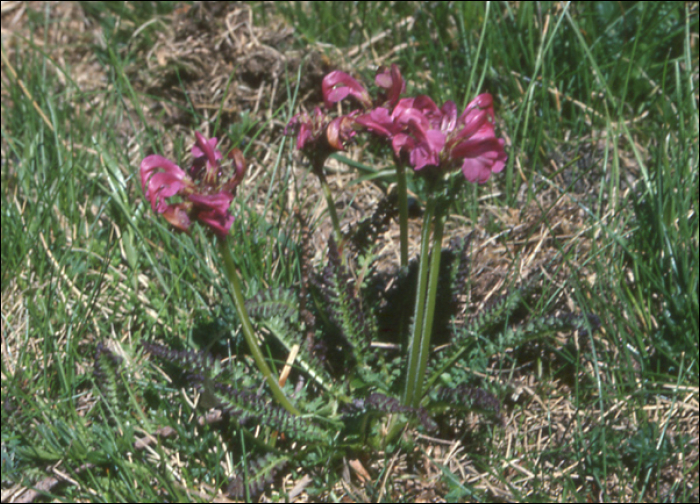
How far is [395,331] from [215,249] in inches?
31.1

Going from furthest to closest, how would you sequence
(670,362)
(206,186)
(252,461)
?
(670,362), (252,461), (206,186)

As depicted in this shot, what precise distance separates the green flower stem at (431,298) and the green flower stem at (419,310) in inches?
0.6

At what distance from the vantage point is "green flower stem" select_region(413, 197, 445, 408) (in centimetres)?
165

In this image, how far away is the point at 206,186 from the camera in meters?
1.66

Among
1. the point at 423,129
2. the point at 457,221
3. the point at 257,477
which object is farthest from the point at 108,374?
the point at 457,221

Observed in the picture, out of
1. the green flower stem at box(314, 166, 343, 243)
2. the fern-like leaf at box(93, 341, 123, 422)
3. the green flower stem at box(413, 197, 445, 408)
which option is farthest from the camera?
the fern-like leaf at box(93, 341, 123, 422)

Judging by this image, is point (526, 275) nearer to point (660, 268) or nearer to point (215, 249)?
point (660, 268)

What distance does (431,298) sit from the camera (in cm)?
177

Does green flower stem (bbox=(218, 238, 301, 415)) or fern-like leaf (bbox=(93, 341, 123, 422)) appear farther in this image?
fern-like leaf (bbox=(93, 341, 123, 422))

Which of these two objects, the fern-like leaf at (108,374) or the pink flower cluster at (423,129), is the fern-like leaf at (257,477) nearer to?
the fern-like leaf at (108,374)

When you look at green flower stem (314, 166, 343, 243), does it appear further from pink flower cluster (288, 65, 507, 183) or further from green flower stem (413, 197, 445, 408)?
green flower stem (413, 197, 445, 408)

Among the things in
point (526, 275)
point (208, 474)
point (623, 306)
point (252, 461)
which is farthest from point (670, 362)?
point (208, 474)

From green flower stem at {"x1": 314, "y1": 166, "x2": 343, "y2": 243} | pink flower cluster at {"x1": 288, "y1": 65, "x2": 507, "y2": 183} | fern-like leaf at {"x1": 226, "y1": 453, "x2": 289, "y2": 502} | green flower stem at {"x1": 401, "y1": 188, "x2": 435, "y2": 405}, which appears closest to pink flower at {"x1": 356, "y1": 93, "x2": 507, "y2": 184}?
pink flower cluster at {"x1": 288, "y1": 65, "x2": 507, "y2": 183}

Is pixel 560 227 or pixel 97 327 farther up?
pixel 560 227
